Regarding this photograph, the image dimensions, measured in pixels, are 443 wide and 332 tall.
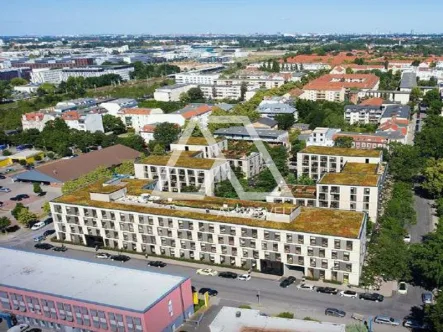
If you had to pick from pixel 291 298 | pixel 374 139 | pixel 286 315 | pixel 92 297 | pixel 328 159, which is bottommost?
pixel 291 298

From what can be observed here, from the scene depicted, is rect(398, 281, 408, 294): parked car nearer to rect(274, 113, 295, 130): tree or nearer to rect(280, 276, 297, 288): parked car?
rect(280, 276, 297, 288): parked car

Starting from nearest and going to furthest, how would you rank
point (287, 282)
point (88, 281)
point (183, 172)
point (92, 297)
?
point (92, 297) < point (88, 281) < point (287, 282) < point (183, 172)

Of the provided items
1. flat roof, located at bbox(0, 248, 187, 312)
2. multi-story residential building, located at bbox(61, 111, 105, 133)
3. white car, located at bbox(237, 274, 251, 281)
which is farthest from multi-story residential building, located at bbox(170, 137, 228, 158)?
multi-story residential building, located at bbox(61, 111, 105, 133)

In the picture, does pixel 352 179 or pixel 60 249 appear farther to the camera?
Result: pixel 352 179

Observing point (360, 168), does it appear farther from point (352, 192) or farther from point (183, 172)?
point (183, 172)

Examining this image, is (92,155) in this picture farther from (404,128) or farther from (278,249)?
(404,128)

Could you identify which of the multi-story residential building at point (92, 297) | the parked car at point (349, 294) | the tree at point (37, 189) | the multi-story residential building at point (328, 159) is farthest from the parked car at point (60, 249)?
the multi-story residential building at point (328, 159)

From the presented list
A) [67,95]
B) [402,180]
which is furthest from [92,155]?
[67,95]

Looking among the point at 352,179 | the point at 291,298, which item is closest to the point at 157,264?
the point at 291,298
